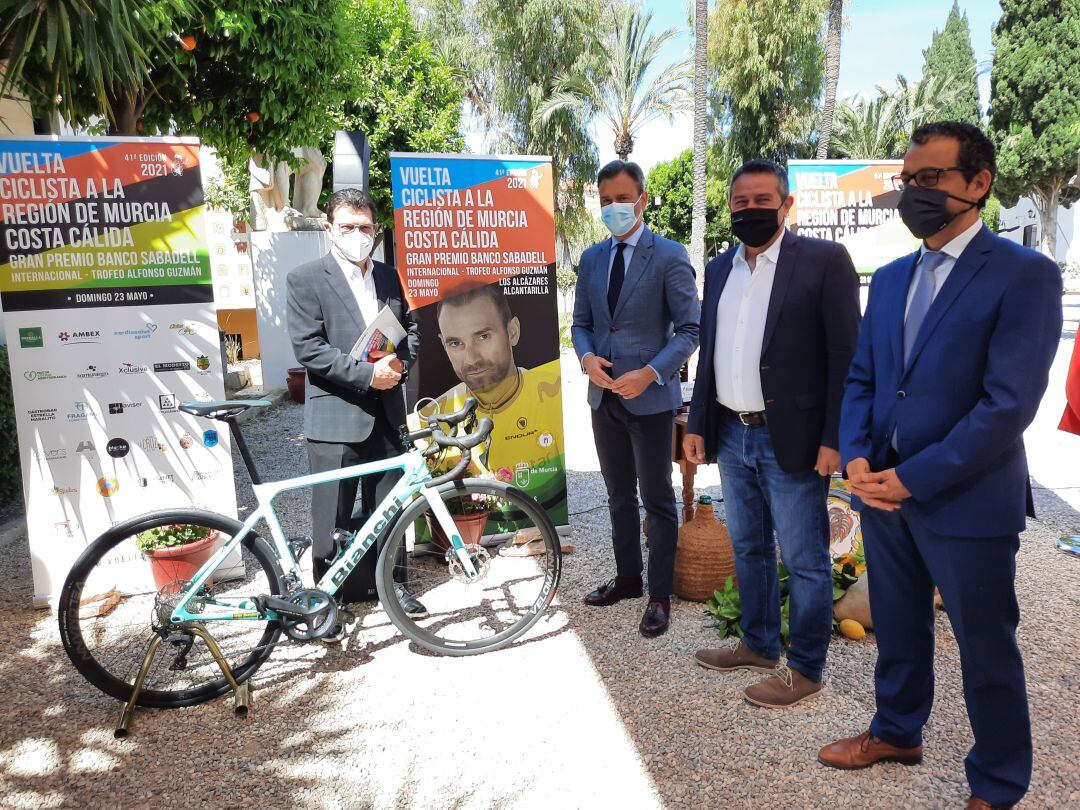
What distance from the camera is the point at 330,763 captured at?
271 cm

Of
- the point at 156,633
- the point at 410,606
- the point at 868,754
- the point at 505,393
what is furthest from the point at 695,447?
the point at 156,633

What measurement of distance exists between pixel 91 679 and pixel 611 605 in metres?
2.37

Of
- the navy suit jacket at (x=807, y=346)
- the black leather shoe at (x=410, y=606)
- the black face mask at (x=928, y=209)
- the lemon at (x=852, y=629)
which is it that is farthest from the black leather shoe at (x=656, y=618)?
the black face mask at (x=928, y=209)

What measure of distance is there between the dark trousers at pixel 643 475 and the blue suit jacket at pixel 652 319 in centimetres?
9

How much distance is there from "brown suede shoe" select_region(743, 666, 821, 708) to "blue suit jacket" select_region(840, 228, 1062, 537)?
1.10 m

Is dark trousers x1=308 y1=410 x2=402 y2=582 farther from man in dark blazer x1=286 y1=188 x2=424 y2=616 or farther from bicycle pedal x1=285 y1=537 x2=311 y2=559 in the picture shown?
bicycle pedal x1=285 y1=537 x2=311 y2=559

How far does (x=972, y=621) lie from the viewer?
2170 mm

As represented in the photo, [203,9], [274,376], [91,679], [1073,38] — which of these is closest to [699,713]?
[91,679]

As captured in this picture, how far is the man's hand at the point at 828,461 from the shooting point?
8.89ft

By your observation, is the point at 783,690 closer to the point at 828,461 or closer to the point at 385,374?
the point at 828,461

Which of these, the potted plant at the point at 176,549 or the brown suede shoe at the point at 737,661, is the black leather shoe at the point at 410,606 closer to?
the potted plant at the point at 176,549

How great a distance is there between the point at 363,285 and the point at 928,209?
2.50 meters

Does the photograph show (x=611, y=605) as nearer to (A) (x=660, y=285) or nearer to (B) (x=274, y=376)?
(A) (x=660, y=285)

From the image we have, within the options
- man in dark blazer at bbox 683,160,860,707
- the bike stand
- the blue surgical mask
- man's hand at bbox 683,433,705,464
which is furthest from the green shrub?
man in dark blazer at bbox 683,160,860,707
